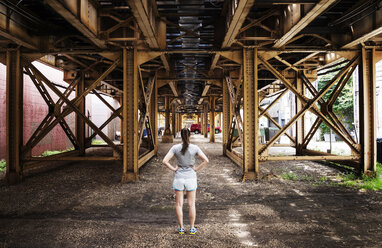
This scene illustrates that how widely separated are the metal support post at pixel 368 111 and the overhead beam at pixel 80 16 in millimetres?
8100

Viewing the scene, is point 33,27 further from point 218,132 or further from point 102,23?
point 218,132

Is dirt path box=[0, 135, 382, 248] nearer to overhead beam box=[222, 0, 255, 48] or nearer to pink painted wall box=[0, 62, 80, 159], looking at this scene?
overhead beam box=[222, 0, 255, 48]

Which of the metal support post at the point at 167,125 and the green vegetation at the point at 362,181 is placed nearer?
the green vegetation at the point at 362,181

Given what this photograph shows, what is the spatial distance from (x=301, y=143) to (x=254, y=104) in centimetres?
468

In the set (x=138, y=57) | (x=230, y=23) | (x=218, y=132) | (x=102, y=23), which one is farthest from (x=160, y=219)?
(x=218, y=132)

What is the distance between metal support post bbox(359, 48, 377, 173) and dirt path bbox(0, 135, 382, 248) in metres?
1.84

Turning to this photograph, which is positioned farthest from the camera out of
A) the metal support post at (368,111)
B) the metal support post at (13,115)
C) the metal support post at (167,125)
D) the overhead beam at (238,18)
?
the metal support post at (167,125)

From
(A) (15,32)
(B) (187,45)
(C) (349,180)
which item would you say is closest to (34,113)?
(A) (15,32)

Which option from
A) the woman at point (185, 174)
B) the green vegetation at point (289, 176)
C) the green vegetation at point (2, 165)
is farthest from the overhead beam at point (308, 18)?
the green vegetation at point (2, 165)

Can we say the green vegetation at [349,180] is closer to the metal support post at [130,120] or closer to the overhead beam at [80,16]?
the metal support post at [130,120]

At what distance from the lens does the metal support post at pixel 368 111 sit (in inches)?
260

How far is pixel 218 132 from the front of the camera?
36719mm

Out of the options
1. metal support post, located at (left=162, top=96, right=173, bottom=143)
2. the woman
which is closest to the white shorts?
the woman

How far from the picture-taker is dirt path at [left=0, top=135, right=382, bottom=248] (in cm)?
318
